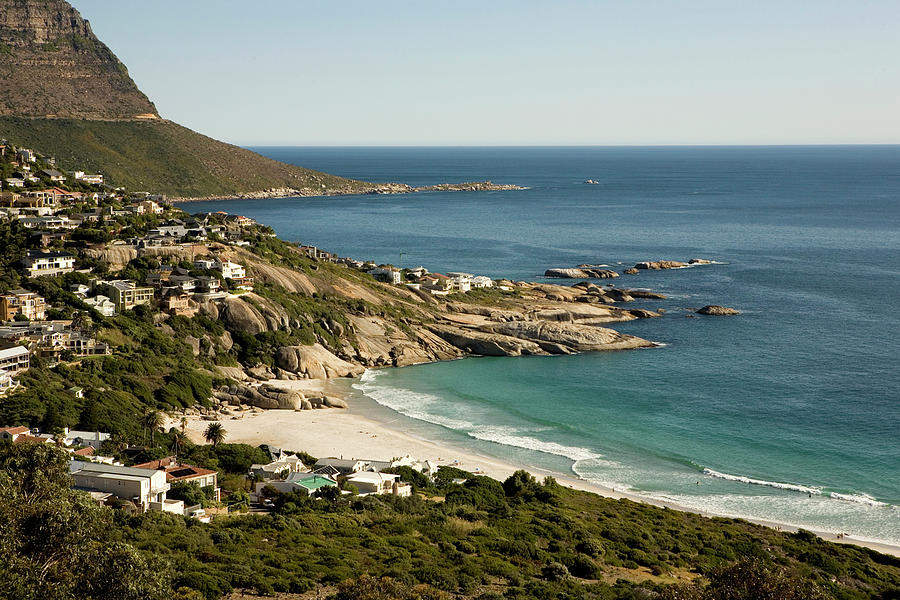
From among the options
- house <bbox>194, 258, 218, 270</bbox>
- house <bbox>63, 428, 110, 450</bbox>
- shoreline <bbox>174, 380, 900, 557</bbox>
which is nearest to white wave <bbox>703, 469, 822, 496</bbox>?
shoreline <bbox>174, 380, 900, 557</bbox>

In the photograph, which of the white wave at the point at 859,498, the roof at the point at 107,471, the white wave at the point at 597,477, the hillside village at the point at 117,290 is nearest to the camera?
the roof at the point at 107,471

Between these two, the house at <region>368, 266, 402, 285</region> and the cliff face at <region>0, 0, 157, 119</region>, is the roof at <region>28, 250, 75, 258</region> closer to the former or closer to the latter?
the house at <region>368, 266, 402, 285</region>

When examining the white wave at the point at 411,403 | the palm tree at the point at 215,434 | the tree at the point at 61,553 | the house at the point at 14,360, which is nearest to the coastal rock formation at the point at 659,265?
the white wave at the point at 411,403

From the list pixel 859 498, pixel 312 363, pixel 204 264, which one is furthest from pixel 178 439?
pixel 859 498

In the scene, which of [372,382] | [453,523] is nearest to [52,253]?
[372,382]

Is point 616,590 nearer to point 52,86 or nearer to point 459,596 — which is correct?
point 459,596

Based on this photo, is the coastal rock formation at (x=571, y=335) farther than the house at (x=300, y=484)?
Yes

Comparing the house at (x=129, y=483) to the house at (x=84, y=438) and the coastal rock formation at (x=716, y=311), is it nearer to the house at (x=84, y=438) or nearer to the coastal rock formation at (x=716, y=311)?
the house at (x=84, y=438)

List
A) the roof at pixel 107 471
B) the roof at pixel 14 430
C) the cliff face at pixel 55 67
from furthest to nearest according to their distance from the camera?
the cliff face at pixel 55 67 < the roof at pixel 14 430 < the roof at pixel 107 471
